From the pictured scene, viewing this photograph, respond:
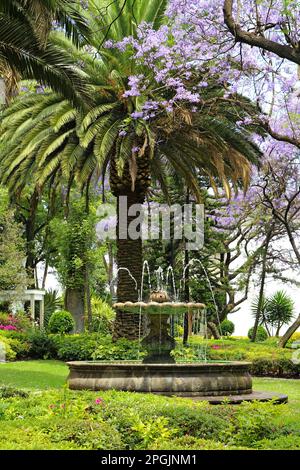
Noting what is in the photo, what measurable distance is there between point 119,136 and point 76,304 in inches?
640

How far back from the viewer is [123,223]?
20516 millimetres

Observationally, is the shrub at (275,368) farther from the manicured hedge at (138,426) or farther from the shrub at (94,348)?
the manicured hedge at (138,426)

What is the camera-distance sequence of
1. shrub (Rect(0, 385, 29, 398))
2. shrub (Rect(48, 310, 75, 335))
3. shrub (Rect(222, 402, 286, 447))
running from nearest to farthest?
shrub (Rect(222, 402, 286, 447)), shrub (Rect(0, 385, 29, 398)), shrub (Rect(48, 310, 75, 335))

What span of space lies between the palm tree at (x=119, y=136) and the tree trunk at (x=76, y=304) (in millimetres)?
13714

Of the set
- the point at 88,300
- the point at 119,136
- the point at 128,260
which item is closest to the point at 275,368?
→ the point at 128,260

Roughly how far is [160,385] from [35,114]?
36.2ft

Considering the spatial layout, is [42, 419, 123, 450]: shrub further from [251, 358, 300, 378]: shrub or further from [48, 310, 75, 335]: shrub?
[48, 310, 75, 335]: shrub

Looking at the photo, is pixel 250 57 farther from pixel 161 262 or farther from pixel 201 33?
pixel 161 262

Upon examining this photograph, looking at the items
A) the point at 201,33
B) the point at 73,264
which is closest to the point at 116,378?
the point at 201,33

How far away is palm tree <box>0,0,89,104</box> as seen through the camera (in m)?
12.7

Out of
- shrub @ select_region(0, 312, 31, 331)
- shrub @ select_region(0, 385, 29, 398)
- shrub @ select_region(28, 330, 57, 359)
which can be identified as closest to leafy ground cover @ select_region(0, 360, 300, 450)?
shrub @ select_region(0, 385, 29, 398)

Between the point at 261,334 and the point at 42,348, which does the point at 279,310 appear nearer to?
the point at 261,334

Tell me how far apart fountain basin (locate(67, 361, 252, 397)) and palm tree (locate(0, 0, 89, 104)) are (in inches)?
203

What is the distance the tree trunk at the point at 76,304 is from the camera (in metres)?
34.6
